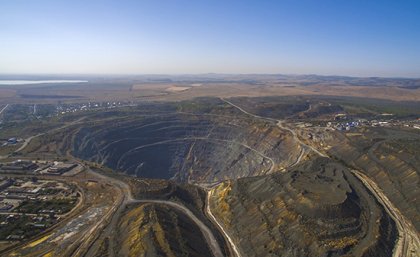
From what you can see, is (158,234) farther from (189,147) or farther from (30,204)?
(189,147)

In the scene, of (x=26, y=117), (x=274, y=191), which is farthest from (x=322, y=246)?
(x=26, y=117)

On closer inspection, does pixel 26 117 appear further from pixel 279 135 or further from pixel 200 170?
pixel 279 135

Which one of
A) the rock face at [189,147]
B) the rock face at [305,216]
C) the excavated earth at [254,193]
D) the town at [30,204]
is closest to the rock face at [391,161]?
the excavated earth at [254,193]

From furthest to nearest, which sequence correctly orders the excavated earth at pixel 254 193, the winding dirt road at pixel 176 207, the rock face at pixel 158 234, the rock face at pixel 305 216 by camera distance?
1. the winding dirt road at pixel 176 207
2. the excavated earth at pixel 254 193
3. the rock face at pixel 305 216
4. the rock face at pixel 158 234

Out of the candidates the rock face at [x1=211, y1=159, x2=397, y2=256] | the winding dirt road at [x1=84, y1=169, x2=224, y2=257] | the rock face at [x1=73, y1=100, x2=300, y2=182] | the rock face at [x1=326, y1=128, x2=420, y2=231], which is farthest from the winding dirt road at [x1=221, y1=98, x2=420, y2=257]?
the rock face at [x1=73, y1=100, x2=300, y2=182]

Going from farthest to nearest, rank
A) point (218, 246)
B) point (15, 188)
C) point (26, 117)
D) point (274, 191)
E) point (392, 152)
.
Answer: point (26, 117), point (392, 152), point (15, 188), point (274, 191), point (218, 246)

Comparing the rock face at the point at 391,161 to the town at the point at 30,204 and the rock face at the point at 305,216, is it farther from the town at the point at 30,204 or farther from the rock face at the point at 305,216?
the town at the point at 30,204
